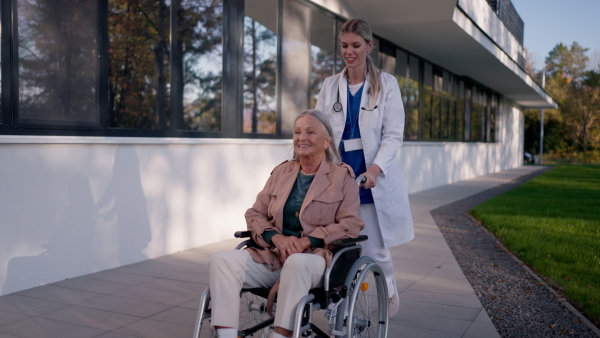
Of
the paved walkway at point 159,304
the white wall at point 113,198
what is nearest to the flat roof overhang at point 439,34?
the white wall at point 113,198

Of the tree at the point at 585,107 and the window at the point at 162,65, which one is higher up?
the tree at the point at 585,107

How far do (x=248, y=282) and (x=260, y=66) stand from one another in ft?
18.8

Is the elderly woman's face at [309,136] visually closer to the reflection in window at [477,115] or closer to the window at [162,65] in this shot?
the window at [162,65]

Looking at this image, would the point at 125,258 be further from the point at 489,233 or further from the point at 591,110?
the point at 591,110

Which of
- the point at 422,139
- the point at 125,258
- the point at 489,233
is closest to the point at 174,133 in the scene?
the point at 125,258

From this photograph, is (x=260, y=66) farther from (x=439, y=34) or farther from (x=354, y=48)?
(x=439, y=34)

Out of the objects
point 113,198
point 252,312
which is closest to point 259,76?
point 113,198

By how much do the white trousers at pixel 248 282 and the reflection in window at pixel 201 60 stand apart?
16.8 feet

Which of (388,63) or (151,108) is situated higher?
(388,63)

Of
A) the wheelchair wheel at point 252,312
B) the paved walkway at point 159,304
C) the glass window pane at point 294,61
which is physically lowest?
the paved walkway at point 159,304

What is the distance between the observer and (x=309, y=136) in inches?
130

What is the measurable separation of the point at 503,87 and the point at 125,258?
20.5 meters

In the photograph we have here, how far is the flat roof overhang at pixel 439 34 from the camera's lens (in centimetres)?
1080

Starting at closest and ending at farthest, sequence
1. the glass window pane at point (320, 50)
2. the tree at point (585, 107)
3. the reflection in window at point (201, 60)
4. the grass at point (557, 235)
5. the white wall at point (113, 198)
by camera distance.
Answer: the white wall at point (113, 198) < the grass at point (557, 235) < the reflection in window at point (201, 60) < the glass window pane at point (320, 50) < the tree at point (585, 107)
